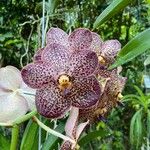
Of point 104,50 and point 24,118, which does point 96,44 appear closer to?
point 104,50

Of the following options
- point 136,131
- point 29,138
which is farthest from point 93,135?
point 136,131

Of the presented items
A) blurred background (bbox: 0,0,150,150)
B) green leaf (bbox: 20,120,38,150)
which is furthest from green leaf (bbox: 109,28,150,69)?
blurred background (bbox: 0,0,150,150)

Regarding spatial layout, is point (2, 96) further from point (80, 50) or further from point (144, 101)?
point (144, 101)

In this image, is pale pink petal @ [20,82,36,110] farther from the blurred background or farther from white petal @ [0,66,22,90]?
the blurred background

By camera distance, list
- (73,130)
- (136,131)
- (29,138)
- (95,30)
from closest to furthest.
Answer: (73,130) < (29,138) < (136,131) < (95,30)

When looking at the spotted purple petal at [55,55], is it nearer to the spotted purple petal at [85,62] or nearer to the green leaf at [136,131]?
the spotted purple petal at [85,62]

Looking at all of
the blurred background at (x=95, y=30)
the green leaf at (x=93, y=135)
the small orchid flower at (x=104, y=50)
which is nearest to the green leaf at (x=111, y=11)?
the small orchid flower at (x=104, y=50)

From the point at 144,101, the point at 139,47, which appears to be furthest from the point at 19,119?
the point at 144,101
